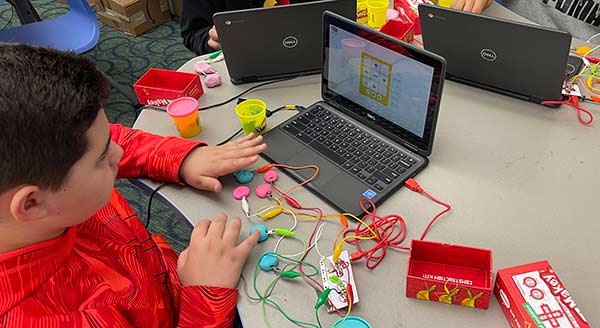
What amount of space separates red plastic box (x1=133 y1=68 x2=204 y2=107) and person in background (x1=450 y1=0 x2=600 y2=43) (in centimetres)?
84

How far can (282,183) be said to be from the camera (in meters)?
0.96

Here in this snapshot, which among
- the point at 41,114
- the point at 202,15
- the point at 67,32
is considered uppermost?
the point at 41,114

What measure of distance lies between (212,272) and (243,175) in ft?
0.79

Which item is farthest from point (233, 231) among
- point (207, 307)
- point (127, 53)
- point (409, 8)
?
point (127, 53)

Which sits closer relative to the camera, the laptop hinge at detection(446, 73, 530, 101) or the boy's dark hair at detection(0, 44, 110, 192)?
the boy's dark hair at detection(0, 44, 110, 192)

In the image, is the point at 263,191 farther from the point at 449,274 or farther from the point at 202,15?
the point at 202,15

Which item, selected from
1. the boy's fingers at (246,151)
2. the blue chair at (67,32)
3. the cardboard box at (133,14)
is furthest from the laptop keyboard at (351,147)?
the cardboard box at (133,14)

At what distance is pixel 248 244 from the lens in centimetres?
81

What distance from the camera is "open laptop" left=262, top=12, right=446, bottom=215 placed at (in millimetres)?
890

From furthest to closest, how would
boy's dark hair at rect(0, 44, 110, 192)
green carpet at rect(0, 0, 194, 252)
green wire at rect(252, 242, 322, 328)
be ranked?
green carpet at rect(0, 0, 194, 252) < green wire at rect(252, 242, 322, 328) < boy's dark hair at rect(0, 44, 110, 192)

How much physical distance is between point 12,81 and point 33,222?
8.0 inches

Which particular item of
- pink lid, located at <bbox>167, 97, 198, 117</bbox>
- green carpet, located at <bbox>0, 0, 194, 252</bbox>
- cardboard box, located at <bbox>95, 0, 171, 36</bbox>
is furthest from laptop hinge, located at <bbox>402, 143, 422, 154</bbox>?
cardboard box, located at <bbox>95, 0, 171, 36</bbox>

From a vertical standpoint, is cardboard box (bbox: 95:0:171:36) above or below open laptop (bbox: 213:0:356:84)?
below

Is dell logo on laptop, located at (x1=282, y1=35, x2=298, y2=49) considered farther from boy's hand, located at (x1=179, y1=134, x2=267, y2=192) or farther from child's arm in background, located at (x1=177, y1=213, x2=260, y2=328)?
child's arm in background, located at (x1=177, y1=213, x2=260, y2=328)
